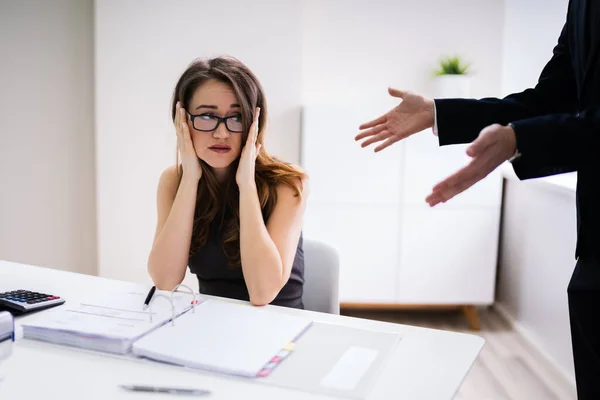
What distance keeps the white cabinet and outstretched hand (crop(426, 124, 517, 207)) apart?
2176 mm

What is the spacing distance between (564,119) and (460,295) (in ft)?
8.00

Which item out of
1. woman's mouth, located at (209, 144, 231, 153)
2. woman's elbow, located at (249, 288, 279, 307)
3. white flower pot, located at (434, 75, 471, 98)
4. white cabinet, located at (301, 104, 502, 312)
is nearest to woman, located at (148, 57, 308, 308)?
woman's mouth, located at (209, 144, 231, 153)

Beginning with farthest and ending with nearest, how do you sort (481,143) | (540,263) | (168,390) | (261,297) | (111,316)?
(540,263) < (261,297) < (111,316) < (481,143) < (168,390)

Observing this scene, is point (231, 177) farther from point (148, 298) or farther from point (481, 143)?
point (481, 143)

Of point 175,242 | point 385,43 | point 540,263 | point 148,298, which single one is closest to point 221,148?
point 175,242

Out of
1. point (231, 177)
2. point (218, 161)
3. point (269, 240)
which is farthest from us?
point (231, 177)

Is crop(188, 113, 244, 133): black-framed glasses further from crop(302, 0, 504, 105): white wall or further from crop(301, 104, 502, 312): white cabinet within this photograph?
crop(302, 0, 504, 105): white wall

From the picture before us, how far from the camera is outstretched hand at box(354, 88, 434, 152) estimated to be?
1562 mm

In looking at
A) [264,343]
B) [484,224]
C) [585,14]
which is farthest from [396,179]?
[264,343]

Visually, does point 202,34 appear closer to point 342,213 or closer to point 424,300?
point 342,213

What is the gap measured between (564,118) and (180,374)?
2.82 ft

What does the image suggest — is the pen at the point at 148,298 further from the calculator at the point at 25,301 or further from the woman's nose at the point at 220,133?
the woman's nose at the point at 220,133

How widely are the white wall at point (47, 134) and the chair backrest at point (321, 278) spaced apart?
2.21 meters

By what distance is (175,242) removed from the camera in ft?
5.74
